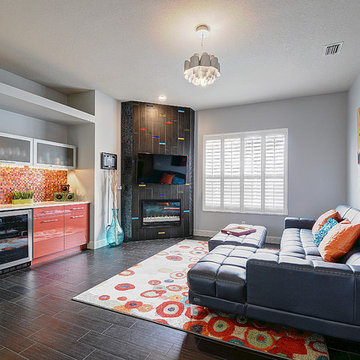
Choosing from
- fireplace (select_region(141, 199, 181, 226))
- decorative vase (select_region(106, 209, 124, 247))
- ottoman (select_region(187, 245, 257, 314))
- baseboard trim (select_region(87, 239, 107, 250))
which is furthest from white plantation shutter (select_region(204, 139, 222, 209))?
ottoman (select_region(187, 245, 257, 314))

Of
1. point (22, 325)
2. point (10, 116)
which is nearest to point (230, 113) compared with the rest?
point (10, 116)

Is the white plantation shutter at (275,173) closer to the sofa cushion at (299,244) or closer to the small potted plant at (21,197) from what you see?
the sofa cushion at (299,244)

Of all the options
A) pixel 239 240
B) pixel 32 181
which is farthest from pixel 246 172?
pixel 32 181

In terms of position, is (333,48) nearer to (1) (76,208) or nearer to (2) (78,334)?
(2) (78,334)

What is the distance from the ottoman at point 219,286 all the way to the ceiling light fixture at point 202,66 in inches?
76.7

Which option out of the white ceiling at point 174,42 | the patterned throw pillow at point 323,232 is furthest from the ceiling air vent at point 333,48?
the patterned throw pillow at point 323,232

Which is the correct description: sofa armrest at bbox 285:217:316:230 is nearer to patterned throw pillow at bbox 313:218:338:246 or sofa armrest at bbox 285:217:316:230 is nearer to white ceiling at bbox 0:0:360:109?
patterned throw pillow at bbox 313:218:338:246

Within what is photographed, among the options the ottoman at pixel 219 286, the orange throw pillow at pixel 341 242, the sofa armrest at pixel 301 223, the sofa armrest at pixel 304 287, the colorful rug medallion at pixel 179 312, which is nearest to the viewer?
the sofa armrest at pixel 304 287

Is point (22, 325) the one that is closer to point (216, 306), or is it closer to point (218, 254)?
point (216, 306)

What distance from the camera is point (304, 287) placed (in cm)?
181

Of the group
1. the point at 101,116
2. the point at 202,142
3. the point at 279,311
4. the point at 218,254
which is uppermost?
the point at 101,116

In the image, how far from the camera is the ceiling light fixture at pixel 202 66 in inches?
99.9

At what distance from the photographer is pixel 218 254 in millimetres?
2740

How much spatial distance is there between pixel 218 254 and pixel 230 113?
3.66 metres
